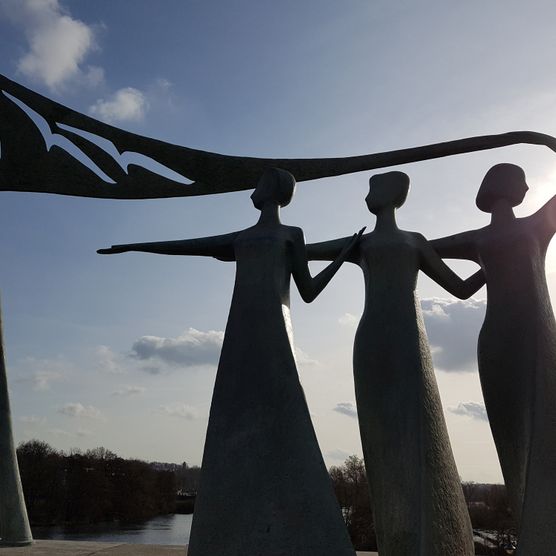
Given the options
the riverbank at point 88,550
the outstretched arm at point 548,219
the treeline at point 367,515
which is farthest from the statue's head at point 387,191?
the treeline at point 367,515

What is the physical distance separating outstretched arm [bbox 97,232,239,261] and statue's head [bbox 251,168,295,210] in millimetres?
317

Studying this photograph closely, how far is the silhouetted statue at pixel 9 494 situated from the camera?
6172mm

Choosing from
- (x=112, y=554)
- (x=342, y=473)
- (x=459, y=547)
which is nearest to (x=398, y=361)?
(x=459, y=547)

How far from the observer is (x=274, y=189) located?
171 inches

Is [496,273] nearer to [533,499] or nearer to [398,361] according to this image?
[398,361]

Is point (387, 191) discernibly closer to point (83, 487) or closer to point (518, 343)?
point (518, 343)

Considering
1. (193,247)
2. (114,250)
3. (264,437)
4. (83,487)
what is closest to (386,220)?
(193,247)

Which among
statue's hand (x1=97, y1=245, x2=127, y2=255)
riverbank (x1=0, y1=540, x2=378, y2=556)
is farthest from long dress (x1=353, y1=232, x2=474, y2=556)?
riverbank (x1=0, y1=540, x2=378, y2=556)

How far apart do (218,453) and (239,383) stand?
17.1 inches

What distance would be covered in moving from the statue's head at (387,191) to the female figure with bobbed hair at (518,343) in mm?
591

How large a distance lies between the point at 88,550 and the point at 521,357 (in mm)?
4736

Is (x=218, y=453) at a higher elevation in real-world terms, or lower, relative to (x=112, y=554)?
higher

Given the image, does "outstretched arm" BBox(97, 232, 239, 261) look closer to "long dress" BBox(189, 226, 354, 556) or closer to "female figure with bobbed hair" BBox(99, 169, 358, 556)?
"female figure with bobbed hair" BBox(99, 169, 358, 556)

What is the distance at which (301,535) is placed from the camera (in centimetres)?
318
